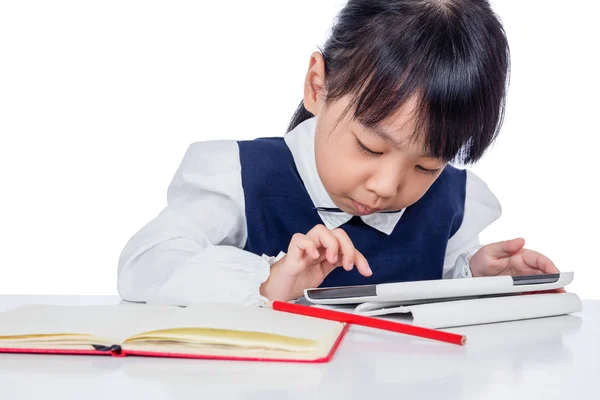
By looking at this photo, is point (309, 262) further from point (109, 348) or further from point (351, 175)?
point (109, 348)

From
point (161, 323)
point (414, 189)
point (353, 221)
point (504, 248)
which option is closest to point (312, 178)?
point (353, 221)

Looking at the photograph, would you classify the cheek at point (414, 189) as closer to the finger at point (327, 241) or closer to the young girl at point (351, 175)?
the young girl at point (351, 175)

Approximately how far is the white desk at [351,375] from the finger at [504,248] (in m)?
0.40

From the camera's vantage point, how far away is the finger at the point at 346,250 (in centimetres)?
81

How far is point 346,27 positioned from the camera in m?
1.13

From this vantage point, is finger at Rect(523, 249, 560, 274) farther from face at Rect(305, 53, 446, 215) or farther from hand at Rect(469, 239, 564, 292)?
face at Rect(305, 53, 446, 215)

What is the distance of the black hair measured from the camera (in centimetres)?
99

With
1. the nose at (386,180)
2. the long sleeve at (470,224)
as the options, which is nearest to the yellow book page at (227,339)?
the nose at (386,180)

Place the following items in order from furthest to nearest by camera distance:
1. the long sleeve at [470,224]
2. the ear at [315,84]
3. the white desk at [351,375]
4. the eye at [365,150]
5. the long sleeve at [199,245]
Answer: the long sleeve at [470,224] < the ear at [315,84] < the eye at [365,150] < the long sleeve at [199,245] < the white desk at [351,375]

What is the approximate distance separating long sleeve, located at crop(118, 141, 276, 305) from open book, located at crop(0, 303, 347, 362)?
9.5 inches

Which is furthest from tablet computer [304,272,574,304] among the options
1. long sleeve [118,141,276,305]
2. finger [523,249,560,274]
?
finger [523,249,560,274]

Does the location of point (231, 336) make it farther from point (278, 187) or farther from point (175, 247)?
point (278, 187)

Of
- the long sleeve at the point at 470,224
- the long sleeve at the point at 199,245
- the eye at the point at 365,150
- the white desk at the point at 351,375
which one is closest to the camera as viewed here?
the white desk at the point at 351,375

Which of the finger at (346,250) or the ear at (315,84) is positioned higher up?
the ear at (315,84)
